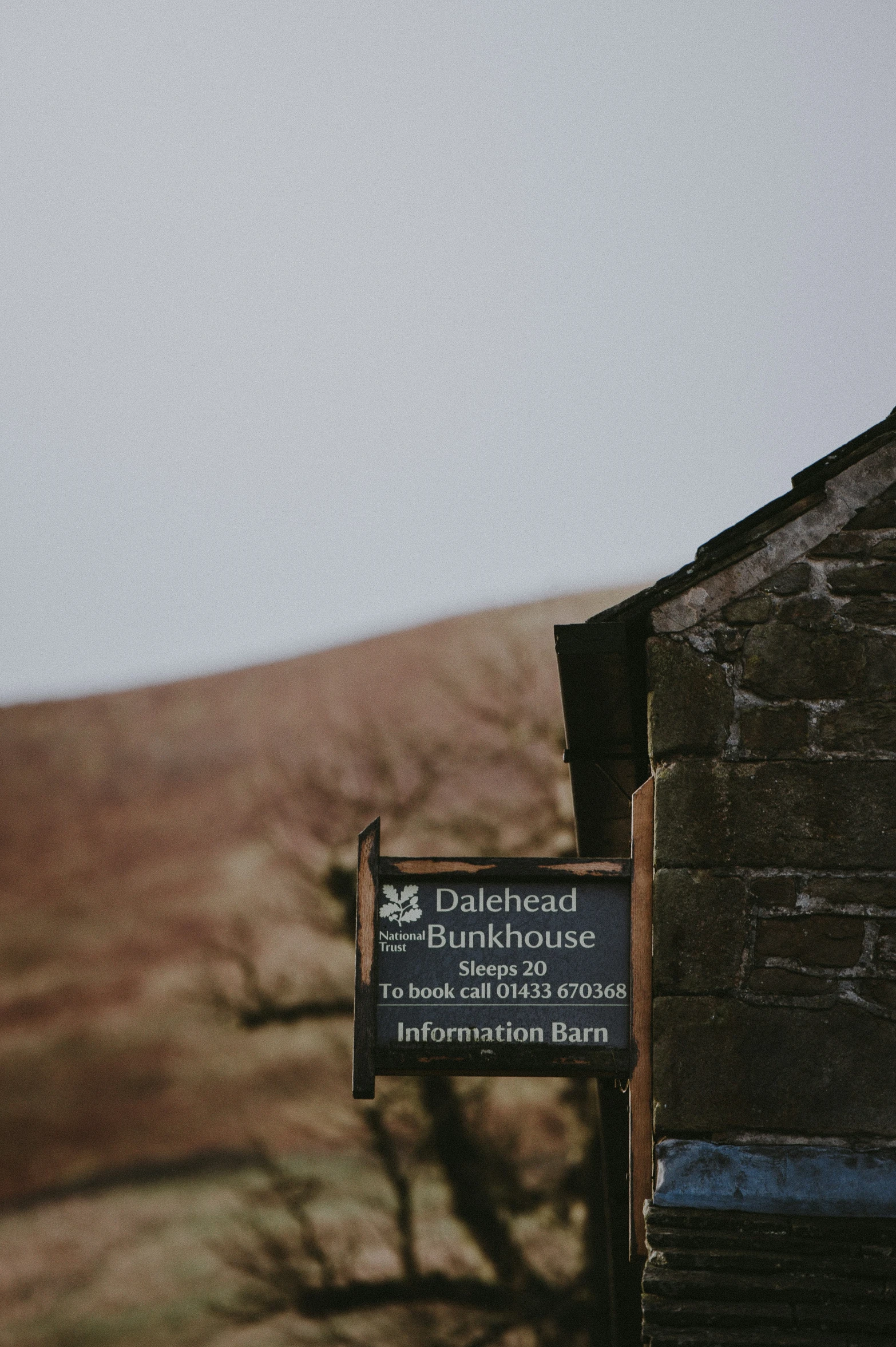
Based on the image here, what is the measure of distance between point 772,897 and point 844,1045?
0.46 m

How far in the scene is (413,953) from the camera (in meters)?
3.62

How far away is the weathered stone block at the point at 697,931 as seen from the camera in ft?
12.2

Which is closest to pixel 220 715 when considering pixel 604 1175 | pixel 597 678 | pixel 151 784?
pixel 151 784

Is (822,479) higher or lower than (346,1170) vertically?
higher

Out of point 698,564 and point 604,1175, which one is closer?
point 698,564

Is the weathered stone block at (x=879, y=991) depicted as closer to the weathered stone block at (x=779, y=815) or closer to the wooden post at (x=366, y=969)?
the weathered stone block at (x=779, y=815)

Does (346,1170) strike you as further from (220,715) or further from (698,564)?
(698,564)

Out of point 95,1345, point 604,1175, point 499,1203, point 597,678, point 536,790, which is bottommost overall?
point 95,1345

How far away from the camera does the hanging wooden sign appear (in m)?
3.56

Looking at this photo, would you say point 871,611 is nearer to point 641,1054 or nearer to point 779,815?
point 779,815

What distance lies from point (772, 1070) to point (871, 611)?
4.70 ft

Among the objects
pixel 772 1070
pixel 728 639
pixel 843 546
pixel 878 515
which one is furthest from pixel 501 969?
pixel 878 515

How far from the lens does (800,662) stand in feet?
12.9

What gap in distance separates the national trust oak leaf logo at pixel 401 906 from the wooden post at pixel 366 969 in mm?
37
